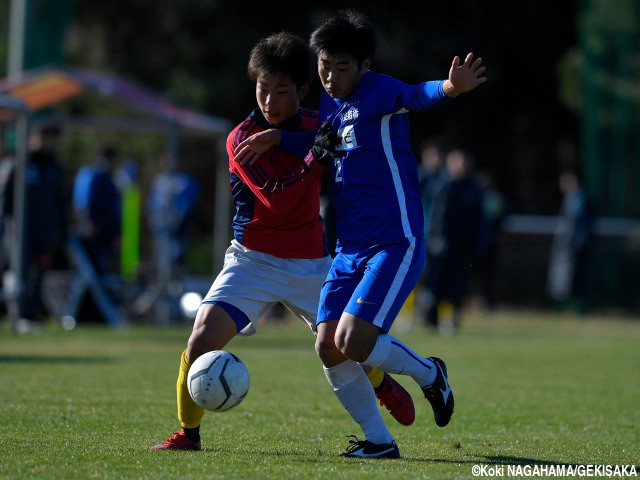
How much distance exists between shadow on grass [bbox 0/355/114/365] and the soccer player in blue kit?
556 cm

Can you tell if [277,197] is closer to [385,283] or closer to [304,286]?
[304,286]

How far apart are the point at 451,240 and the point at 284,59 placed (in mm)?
11211

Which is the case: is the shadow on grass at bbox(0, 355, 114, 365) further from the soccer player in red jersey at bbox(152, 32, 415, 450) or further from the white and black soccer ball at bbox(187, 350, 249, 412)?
the white and black soccer ball at bbox(187, 350, 249, 412)

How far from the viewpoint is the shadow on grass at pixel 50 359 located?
11.2 metres

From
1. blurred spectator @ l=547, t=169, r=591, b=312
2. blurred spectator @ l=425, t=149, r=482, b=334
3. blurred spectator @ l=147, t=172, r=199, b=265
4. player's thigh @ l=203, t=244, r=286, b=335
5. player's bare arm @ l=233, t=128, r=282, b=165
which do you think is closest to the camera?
player's bare arm @ l=233, t=128, r=282, b=165

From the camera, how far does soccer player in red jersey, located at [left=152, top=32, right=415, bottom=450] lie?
6.20 meters

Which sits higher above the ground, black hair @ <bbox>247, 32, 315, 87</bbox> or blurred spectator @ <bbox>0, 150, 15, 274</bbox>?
black hair @ <bbox>247, 32, 315, 87</bbox>

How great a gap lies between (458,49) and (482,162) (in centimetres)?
295

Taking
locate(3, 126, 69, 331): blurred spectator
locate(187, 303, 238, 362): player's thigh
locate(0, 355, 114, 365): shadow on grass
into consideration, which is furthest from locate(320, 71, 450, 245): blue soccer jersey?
locate(3, 126, 69, 331): blurred spectator

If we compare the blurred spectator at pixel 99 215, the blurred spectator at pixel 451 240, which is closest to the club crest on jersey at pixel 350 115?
the blurred spectator at pixel 451 240

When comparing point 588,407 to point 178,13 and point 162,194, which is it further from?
point 178,13

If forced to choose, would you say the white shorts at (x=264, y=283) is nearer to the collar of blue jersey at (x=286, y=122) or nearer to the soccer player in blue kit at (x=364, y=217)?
the soccer player in blue kit at (x=364, y=217)

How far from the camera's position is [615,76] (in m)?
20.7

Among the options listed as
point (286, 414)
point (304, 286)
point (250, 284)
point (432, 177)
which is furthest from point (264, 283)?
point (432, 177)
